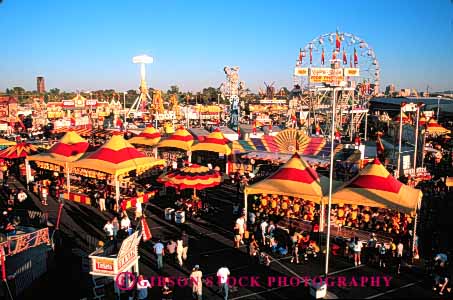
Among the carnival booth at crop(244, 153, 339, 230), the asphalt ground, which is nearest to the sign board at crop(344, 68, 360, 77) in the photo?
the carnival booth at crop(244, 153, 339, 230)

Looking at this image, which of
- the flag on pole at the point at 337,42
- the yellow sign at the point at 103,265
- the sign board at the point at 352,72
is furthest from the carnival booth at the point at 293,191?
the flag on pole at the point at 337,42

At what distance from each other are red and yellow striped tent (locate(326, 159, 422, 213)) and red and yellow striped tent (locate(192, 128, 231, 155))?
11.7 metres

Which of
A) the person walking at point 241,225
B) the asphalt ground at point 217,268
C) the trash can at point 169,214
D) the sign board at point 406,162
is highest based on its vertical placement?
the sign board at point 406,162

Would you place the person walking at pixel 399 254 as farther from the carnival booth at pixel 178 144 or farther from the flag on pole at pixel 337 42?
the flag on pole at pixel 337 42

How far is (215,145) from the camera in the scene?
25.0 meters

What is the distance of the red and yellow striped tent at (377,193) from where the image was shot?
12.7 metres

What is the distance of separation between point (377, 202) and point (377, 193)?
1.46ft

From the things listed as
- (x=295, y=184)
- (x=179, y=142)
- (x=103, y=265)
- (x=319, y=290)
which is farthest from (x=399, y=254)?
(x=179, y=142)

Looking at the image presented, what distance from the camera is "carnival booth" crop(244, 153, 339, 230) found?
13.9 meters

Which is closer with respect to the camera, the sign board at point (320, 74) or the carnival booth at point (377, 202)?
the carnival booth at point (377, 202)

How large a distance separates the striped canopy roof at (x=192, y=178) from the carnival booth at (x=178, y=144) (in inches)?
319

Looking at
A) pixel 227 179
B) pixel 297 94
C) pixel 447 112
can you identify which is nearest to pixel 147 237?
pixel 227 179

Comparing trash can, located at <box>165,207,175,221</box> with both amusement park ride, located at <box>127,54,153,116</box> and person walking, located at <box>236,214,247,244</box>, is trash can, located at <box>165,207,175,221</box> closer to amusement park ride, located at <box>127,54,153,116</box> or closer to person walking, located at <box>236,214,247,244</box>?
person walking, located at <box>236,214,247,244</box>

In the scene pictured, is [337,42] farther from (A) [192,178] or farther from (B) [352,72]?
(A) [192,178]
